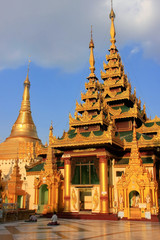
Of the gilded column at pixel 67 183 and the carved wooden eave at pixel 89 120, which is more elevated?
the carved wooden eave at pixel 89 120

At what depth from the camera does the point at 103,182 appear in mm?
24109

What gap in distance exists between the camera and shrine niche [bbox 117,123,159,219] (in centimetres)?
2191

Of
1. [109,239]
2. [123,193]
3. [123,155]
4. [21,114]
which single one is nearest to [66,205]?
[123,193]

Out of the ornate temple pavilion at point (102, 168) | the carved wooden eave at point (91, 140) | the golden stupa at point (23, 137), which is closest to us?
the ornate temple pavilion at point (102, 168)

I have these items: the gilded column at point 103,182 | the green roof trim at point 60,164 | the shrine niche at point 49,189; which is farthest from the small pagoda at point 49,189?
the gilded column at point 103,182

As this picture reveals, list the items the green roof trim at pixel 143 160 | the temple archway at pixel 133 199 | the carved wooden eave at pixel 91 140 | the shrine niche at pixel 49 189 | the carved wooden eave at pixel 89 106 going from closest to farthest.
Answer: the carved wooden eave at pixel 91 140 → the temple archway at pixel 133 199 → the green roof trim at pixel 143 160 → the shrine niche at pixel 49 189 → the carved wooden eave at pixel 89 106

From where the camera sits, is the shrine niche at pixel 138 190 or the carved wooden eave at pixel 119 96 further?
the carved wooden eave at pixel 119 96

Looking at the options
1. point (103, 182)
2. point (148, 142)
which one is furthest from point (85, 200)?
point (148, 142)

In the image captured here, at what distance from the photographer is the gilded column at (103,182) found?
23672mm

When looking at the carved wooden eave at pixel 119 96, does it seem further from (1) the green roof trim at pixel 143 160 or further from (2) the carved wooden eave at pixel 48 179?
(2) the carved wooden eave at pixel 48 179

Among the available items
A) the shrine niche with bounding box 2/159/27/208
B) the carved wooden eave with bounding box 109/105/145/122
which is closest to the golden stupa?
the shrine niche with bounding box 2/159/27/208

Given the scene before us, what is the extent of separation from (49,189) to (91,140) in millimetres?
6371

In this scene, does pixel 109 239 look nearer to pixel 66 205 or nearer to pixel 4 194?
pixel 66 205

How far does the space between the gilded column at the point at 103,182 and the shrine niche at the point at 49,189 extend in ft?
15.4
